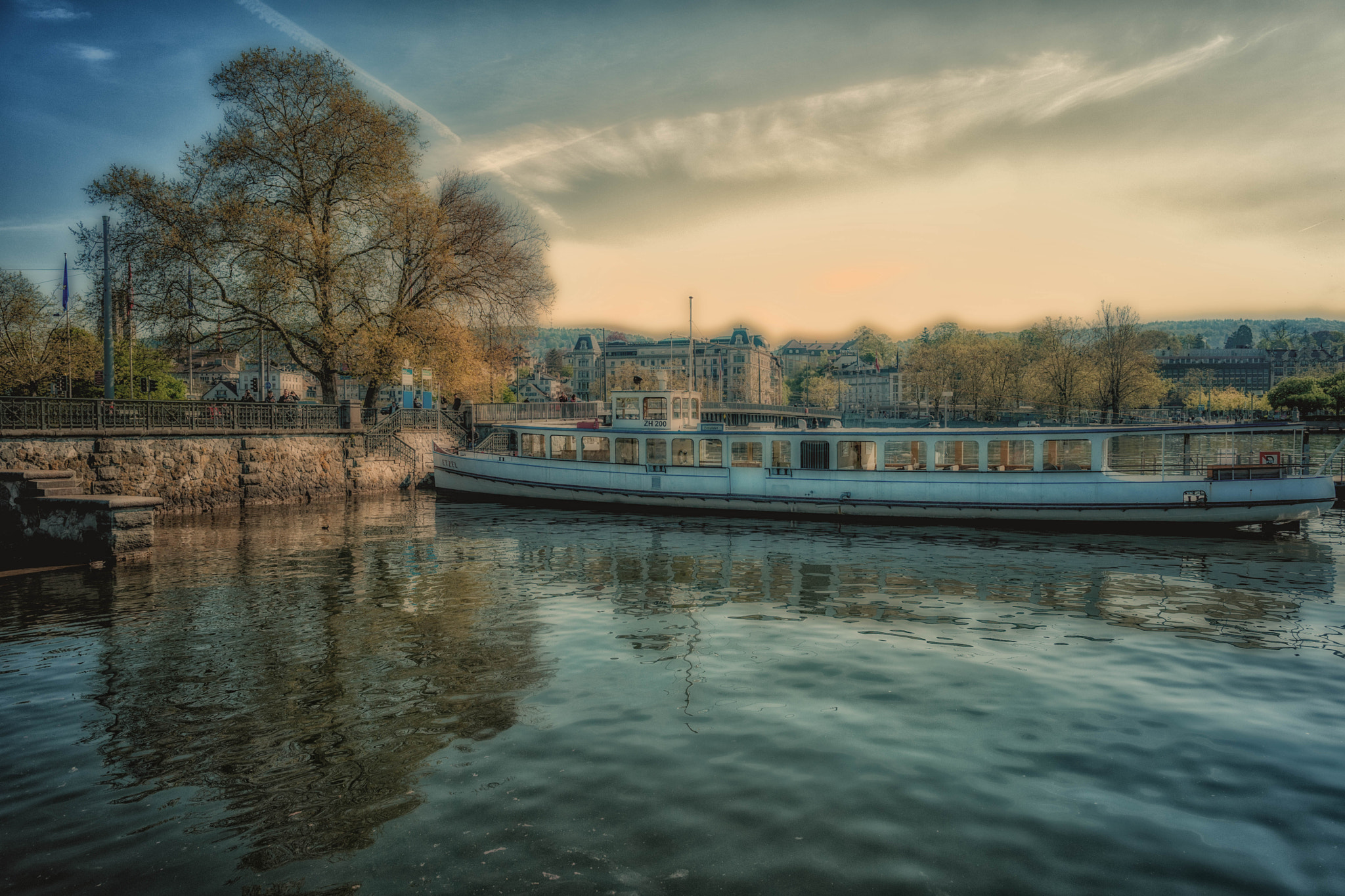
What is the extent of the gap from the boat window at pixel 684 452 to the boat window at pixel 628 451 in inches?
54.7

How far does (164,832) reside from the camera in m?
5.91

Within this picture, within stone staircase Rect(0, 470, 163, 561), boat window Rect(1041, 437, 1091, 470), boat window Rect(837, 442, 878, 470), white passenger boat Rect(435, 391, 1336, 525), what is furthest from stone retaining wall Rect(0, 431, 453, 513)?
boat window Rect(1041, 437, 1091, 470)

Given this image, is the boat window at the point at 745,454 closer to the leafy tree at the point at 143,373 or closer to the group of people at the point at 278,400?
the group of people at the point at 278,400

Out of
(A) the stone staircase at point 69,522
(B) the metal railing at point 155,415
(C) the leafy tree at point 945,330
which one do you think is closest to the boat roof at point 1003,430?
(B) the metal railing at point 155,415

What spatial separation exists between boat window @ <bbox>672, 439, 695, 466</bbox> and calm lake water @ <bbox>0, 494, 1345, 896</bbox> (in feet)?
37.6

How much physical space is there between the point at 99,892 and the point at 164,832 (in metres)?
0.76

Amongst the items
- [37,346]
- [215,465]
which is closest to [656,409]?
[215,465]

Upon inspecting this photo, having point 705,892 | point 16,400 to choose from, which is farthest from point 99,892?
point 16,400

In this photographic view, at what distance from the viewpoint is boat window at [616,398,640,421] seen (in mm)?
28609

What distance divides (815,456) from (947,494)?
176 inches

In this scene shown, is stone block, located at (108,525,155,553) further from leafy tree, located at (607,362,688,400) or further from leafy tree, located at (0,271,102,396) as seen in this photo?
leafy tree, located at (607,362,688,400)

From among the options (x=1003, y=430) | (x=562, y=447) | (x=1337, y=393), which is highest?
(x=1337, y=393)

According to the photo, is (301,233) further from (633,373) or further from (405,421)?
(633,373)

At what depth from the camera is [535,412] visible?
150 feet
